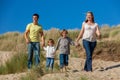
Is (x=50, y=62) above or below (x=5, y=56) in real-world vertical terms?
below

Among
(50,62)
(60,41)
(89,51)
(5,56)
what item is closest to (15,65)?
(50,62)

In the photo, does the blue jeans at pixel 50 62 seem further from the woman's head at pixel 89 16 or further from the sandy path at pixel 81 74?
the woman's head at pixel 89 16

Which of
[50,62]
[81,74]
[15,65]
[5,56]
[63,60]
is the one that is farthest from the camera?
[5,56]

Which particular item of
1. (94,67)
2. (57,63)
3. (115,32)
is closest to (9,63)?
(57,63)

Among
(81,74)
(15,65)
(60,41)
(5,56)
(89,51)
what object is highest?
(60,41)

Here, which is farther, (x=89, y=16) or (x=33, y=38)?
(x=33, y=38)

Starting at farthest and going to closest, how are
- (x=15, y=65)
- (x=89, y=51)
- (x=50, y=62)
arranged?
(x=15, y=65) < (x=50, y=62) < (x=89, y=51)

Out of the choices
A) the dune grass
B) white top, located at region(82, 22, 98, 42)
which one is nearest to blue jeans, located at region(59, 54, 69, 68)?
white top, located at region(82, 22, 98, 42)

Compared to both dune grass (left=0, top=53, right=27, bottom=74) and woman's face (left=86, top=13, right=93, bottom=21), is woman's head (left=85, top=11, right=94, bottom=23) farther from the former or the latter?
dune grass (left=0, top=53, right=27, bottom=74)

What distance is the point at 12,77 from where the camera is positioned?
1370 cm

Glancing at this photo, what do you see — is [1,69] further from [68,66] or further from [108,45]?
[108,45]

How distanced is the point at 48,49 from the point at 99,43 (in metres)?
4.38

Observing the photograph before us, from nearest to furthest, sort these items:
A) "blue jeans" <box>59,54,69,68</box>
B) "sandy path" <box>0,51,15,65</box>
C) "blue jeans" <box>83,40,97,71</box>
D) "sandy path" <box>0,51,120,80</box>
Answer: "sandy path" <box>0,51,120,80</box> → "blue jeans" <box>83,40,97,71</box> → "blue jeans" <box>59,54,69,68</box> → "sandy path" <box>0,51,15,65</box>

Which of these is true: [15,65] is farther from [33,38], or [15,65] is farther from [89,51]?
[89,51]
